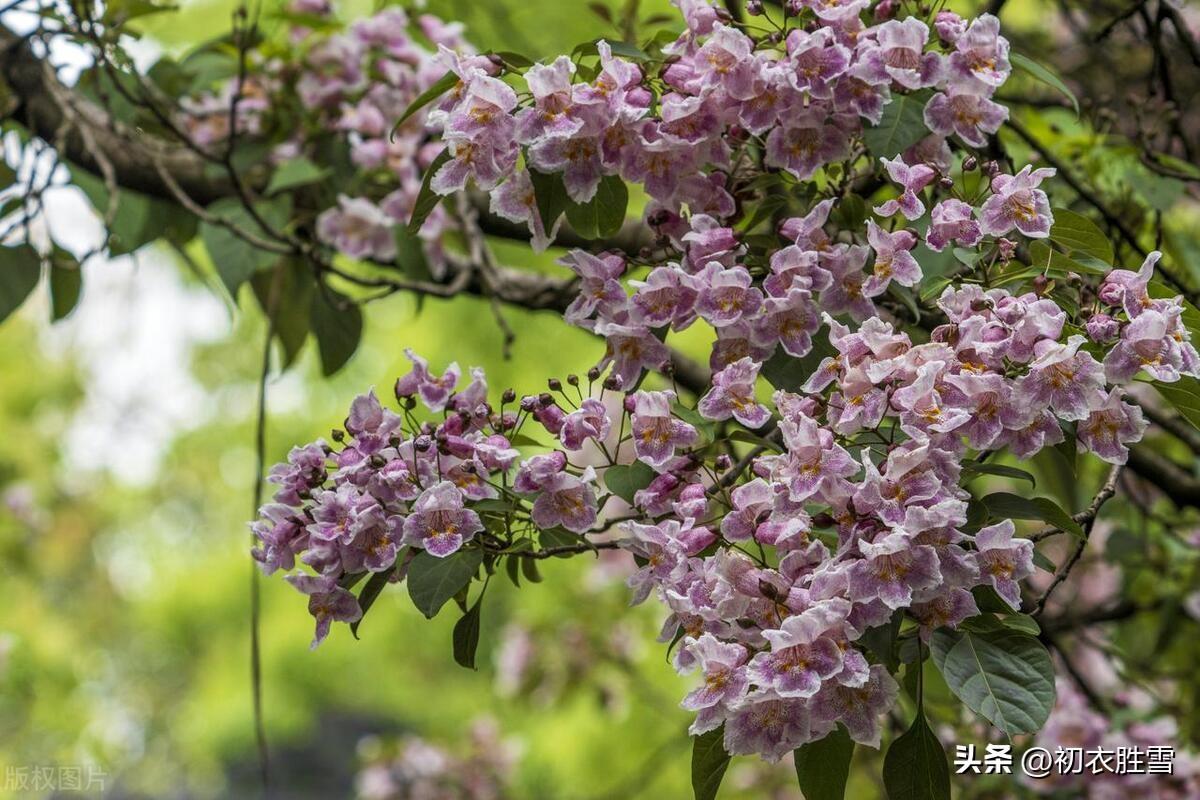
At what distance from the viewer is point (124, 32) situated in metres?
1.35

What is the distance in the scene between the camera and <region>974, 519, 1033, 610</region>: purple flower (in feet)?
2.29

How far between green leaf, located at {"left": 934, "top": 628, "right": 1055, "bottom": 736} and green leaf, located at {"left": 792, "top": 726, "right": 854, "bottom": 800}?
0.31 feet

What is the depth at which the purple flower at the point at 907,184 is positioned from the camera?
2.69ft

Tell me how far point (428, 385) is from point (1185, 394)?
0.49 metres

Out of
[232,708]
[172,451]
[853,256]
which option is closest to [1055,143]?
[853,256]

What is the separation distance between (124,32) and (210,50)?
265 mm

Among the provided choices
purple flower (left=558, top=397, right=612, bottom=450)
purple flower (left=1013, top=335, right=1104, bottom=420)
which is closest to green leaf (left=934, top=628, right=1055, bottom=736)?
purple flower (left=1013, top=335, right=1104, bottom=420)

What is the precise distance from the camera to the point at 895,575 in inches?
26.6

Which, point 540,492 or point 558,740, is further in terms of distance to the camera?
point 558,740

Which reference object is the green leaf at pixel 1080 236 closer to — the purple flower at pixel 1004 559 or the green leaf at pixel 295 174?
the purple flower at pixel 1004 559

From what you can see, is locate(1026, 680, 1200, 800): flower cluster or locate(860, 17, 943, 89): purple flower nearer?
locate(860, 17, 943, 89): purple flower

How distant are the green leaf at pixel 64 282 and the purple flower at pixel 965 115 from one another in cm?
103

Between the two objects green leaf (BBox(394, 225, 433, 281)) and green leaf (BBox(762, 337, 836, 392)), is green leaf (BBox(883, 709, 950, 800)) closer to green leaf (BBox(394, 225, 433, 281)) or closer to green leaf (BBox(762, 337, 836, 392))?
green leaf (BBox(762, 337, 836, 392))

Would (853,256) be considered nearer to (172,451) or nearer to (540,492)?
(540,492)
